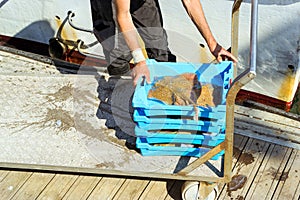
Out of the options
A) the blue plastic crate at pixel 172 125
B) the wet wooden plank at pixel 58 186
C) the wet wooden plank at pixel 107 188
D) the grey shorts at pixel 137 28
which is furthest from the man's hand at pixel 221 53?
the wet wooden plank at pixel 58 186

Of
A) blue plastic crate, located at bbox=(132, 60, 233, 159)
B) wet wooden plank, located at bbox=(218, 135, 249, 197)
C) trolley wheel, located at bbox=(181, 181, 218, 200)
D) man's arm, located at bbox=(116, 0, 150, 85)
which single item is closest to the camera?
man's arm, located at bbox=(116, 0, 150, 85)

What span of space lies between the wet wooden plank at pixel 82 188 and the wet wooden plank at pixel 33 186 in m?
0.15

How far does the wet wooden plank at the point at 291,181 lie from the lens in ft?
9.28

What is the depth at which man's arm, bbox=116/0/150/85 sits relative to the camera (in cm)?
→ 242

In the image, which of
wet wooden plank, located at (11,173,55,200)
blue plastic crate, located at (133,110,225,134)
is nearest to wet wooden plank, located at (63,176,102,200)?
wet wooden plank, located at (11,173,55,200)

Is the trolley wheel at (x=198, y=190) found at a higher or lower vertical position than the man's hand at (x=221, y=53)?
lower

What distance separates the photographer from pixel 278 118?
3.17m

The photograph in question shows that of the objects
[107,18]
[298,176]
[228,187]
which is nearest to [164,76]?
[107,18]

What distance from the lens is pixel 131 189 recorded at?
286 centimetres

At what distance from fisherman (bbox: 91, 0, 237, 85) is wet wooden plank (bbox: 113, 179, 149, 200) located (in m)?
0.63

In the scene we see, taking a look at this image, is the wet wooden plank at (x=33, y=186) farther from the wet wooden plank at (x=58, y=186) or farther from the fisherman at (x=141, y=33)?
the fisherman at (x=141, y=33)

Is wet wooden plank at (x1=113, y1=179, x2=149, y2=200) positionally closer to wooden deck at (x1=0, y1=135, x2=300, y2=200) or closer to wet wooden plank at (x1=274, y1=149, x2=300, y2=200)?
wooden deck at (x1=0, y1=135, x2=300, y2=200)

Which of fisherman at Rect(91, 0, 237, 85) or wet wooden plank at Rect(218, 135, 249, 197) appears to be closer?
fisherman at Rect(91, 0, 237, 85)

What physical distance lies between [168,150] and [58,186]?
680 mm
